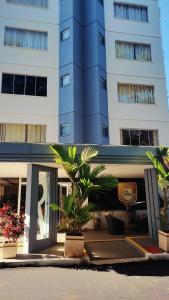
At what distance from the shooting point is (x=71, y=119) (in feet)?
54.1

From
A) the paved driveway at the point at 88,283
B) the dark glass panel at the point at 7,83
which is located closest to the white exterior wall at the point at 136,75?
the dark glass panel at the point at 7,83

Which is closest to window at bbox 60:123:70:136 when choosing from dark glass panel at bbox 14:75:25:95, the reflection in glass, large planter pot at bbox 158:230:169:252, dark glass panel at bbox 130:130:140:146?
dark glass panel at bbox 14:75:25:95

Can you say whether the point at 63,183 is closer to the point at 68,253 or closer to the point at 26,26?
the point at 68,253

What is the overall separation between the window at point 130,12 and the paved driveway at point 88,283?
1829 cm

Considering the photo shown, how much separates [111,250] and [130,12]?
1805cm

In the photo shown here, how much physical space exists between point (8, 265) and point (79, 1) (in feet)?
60.6

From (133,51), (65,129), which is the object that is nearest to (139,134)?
(65,129)

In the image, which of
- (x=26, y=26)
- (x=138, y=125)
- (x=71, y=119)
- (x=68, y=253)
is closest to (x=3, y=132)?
(x=71, y=119)

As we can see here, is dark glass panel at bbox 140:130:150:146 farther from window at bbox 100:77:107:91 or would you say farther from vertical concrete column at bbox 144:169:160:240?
vertical concrete column at bbox 144:169:160:240

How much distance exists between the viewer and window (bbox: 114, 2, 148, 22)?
20078 millimetres

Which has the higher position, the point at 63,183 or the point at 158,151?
the point at 158,151

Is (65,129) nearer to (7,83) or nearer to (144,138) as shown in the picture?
(7,83)

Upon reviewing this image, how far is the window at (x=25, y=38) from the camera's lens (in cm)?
1773

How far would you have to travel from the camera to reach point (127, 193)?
1669 centimetres
